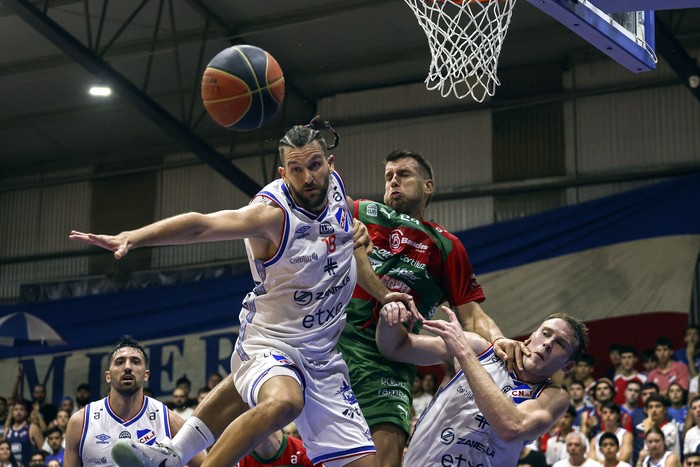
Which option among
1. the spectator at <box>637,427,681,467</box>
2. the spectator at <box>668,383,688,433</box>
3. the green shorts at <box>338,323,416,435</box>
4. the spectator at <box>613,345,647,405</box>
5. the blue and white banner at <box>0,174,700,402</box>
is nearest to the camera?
the green shorts at <box>338,323,416,435</box>

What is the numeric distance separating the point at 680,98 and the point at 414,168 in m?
12.0

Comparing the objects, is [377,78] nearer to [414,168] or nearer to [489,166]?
[489,166]

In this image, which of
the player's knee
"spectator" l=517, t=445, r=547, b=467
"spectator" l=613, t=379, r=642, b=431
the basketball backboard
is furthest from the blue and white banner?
the player's knee

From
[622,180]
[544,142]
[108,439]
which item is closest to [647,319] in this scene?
[622,180]

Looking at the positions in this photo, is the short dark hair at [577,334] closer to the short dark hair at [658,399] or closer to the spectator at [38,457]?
the short dark hair at [658,399]

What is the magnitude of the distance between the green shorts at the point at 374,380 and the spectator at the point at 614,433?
559 centimetres

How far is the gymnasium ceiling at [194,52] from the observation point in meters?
17.7

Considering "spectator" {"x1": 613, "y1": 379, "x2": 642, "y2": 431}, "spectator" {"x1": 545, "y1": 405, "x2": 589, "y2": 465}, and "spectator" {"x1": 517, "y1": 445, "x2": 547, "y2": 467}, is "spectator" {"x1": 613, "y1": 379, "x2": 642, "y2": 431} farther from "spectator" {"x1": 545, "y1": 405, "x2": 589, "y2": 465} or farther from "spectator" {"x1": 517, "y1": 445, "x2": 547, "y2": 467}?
"spectator" {"x1": 517, "y1": 445, "x2": 547, "y2": 467}

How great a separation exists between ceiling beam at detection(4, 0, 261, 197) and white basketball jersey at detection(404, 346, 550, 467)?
40.2ft

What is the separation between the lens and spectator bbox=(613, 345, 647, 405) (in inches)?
546

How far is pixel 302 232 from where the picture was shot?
5.95 meters

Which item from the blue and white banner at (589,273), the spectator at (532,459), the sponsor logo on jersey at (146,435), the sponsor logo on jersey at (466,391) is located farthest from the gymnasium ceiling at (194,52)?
the sponsor logo on jersey at (466,391)

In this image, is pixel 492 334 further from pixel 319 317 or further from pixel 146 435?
pixel 146 435

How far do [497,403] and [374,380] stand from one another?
1386 millimetres
